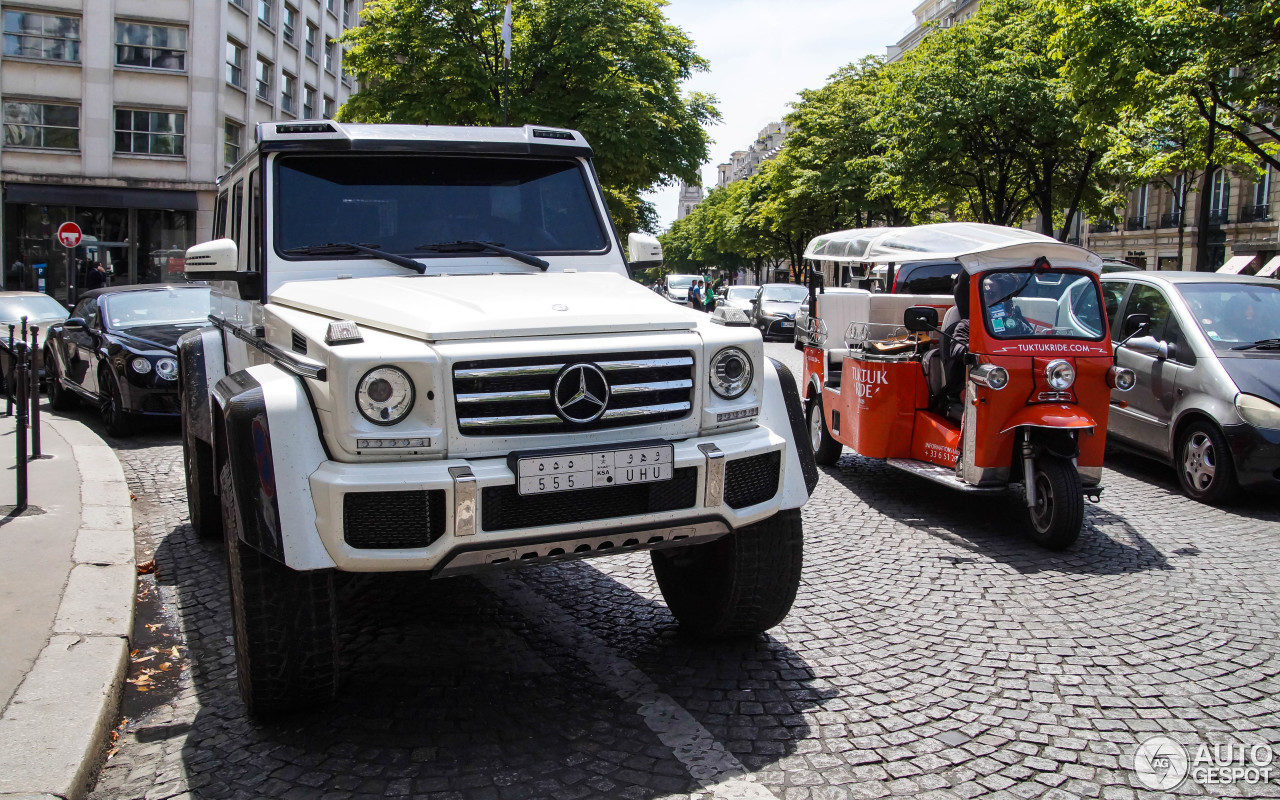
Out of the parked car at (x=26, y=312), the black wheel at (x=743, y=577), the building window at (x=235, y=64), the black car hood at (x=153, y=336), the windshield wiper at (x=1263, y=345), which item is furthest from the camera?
the building window at (x=235, y=64)

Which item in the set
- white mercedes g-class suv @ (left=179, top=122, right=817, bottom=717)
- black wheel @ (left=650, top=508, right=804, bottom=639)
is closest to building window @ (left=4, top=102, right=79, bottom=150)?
white mercedes g-class suv @ (left=179, top=122, right=817, bottom=717)

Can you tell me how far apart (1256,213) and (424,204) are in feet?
146

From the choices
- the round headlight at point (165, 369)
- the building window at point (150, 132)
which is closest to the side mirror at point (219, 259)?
the round headlight at point (165, 369)

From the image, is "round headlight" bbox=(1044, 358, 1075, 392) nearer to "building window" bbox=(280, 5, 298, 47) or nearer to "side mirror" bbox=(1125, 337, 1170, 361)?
"side mirror" bbox=(1125, 337, 1170, 361)

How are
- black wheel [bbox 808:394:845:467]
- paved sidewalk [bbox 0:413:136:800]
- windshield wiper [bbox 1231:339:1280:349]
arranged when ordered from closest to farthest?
paved sidewalk [bbox 0:413:136:800], windshield wiper [bbox 1231:339:1280:349], black wheel [bbox 808:394:845:467]

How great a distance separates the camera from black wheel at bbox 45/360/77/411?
13.7 meters

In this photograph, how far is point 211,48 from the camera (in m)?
38.9

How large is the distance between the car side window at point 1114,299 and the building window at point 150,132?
120 ft

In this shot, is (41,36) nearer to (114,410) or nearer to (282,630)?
(114,410)

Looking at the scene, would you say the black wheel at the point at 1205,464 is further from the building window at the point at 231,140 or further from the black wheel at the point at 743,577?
the building window at the point at 231,140

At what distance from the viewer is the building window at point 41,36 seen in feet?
119

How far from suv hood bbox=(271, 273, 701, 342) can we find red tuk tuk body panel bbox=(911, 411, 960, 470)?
372 cm

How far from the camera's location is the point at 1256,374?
8508 mm

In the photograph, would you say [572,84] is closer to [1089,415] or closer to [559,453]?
[1089,415]
